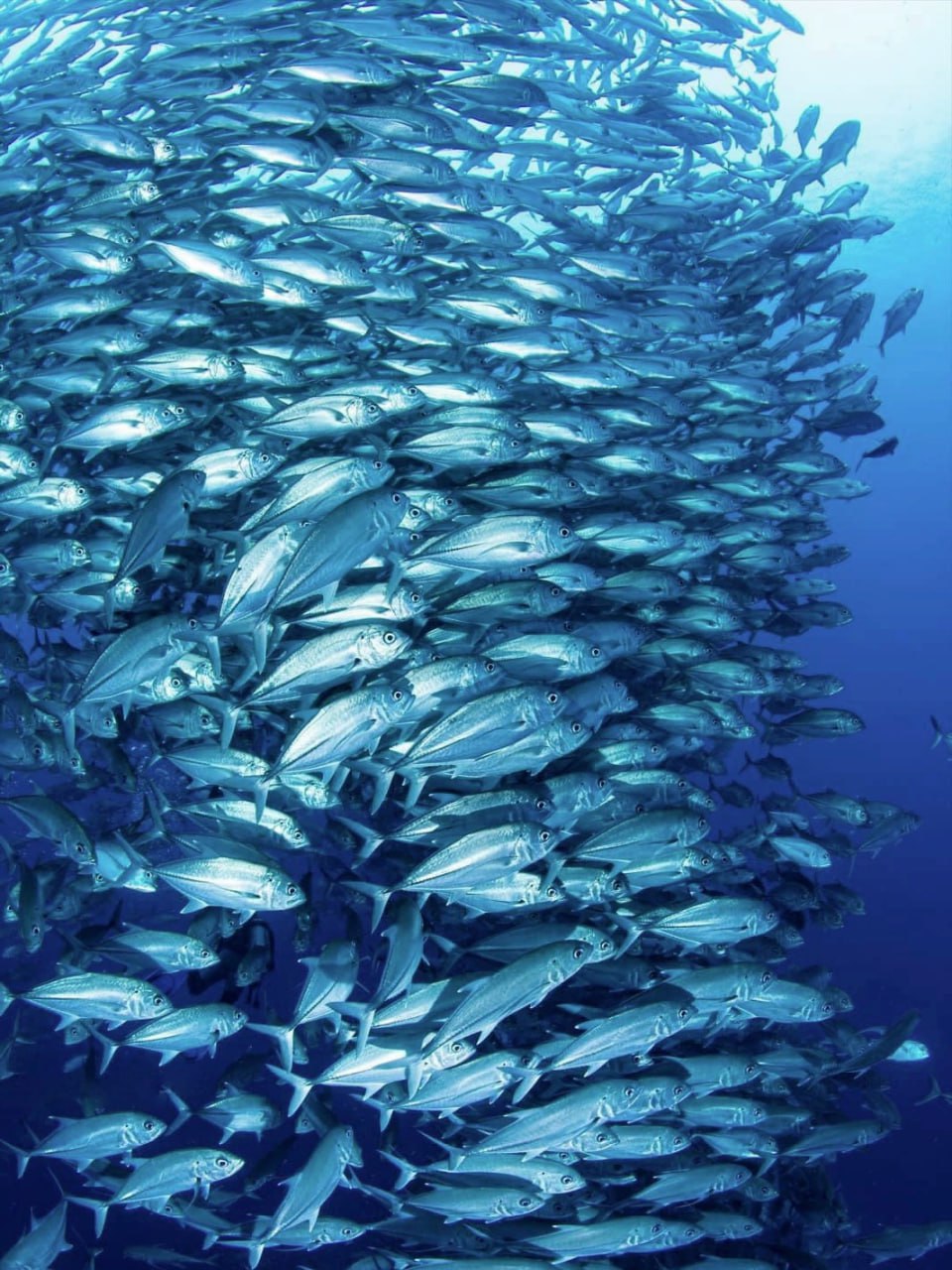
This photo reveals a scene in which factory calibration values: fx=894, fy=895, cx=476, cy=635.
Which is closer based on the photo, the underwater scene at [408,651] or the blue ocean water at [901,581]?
the underwater scene at [408,651]

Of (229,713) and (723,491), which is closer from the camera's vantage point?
(229,713)

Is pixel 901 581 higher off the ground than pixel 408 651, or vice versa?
pixel 408 651

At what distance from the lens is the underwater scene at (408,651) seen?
391 centimetres

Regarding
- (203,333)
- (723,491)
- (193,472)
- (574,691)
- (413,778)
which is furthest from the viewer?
(723,491)

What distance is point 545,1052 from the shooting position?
13.3 ft

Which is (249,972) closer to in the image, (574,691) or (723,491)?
(574,691)

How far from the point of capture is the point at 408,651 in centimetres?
418

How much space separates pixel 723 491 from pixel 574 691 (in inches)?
112

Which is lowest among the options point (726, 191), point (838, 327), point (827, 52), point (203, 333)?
point (203, 333)

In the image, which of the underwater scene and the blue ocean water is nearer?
the underwater scene

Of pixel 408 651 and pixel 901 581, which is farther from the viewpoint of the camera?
pixel 901 581

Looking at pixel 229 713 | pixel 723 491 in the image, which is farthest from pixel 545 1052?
pixel 723 491

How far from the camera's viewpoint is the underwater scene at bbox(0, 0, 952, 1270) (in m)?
3.91

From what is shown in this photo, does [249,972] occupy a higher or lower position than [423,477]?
lower
